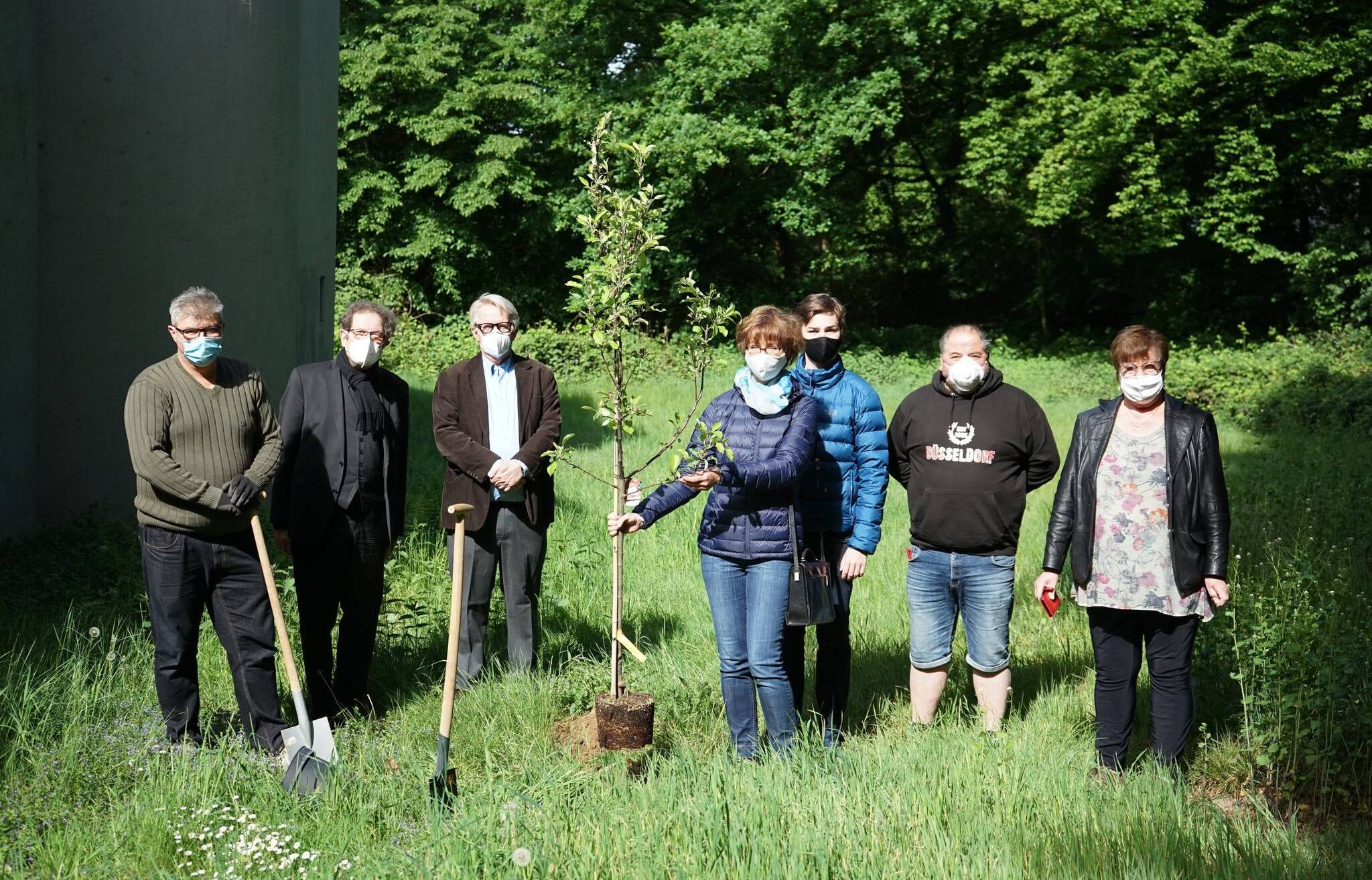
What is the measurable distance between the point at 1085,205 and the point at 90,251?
23011mm

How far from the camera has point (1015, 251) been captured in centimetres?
3089

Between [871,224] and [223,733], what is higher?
[871,224]

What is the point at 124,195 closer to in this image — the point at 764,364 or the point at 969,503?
the point at 764,364

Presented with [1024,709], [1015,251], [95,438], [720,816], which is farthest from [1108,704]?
[1015,251]

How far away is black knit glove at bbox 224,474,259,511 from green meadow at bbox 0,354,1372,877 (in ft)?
3.19

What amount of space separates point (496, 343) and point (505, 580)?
1.21 metres

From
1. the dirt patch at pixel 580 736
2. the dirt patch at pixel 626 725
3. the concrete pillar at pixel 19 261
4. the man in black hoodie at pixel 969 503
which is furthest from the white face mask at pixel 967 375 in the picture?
the concrete pillar at pixel 19 261

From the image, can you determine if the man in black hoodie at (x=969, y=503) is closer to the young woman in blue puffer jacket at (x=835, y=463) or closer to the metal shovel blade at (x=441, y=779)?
the young woman in blue puffer jacket at (x=835, y=463)

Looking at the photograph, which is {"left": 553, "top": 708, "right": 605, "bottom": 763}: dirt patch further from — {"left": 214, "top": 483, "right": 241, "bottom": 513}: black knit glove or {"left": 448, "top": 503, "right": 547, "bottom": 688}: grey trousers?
{"left": 214, "top": 483, "right": 241, "bottom": 513}: black knit glove

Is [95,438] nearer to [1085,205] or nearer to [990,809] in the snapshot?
[990,809]

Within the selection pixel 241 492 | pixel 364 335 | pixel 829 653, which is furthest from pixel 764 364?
pixel 241 492

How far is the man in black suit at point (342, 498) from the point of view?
5504 millimetres

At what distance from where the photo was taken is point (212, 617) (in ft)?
16.4

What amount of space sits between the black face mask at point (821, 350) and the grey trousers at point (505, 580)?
1724 mm
